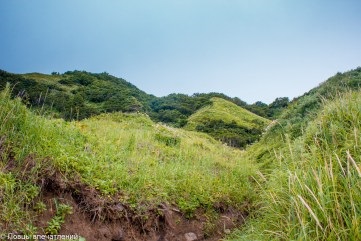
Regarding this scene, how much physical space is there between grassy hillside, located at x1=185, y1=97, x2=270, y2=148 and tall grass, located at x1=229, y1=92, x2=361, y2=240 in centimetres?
2109

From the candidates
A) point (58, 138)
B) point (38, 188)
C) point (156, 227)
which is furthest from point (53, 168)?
point (156, 227)

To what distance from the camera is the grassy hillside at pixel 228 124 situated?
28.6 m

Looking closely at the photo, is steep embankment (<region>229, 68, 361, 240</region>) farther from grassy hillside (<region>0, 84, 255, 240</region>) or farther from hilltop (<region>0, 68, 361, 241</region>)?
grassy hillside (<region>0, 84, 255, 240</region>)

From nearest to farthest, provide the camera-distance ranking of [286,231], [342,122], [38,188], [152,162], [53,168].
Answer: [286,231]
[38,188]
[53,168]
[342,122]
[152,162]

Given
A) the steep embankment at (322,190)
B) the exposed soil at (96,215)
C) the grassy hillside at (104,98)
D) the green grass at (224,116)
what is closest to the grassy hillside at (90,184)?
the exposed soil at (96,215)

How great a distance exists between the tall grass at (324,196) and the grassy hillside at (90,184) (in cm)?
155

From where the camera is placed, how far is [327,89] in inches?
400

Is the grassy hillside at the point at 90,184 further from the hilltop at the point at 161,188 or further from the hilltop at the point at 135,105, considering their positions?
the hilltop at the point at 135,105

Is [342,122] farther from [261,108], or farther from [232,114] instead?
[261,108]

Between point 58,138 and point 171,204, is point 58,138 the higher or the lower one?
the higher one

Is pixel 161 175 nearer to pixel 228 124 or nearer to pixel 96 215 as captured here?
pixel 96 215

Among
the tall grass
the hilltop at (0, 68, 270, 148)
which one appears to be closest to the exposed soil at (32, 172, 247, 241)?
the tall grass

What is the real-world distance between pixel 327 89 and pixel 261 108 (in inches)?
1464

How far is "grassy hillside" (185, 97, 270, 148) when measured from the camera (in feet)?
93.7
